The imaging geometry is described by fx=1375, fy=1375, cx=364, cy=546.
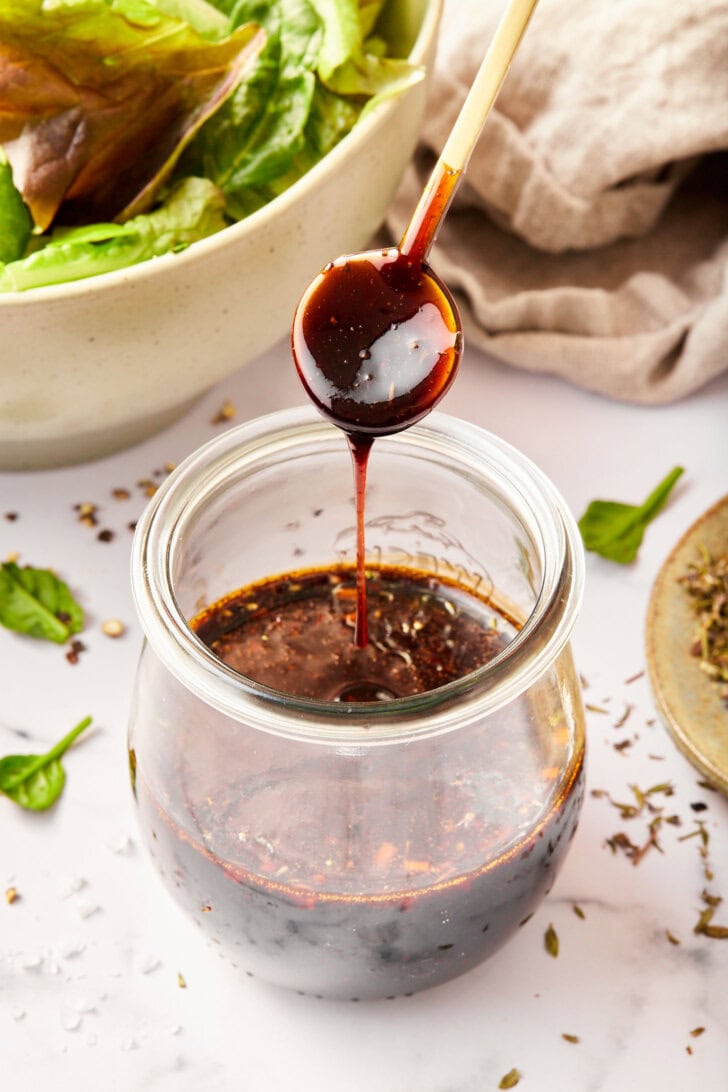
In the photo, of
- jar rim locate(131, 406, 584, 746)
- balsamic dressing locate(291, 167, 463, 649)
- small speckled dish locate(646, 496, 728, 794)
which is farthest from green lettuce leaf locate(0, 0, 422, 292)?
small speckled dish locate(646, 496, 728, 794)

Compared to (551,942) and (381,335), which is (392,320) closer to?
(381,335)

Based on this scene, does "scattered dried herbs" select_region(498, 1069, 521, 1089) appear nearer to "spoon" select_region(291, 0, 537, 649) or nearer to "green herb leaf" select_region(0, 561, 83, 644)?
"spoon" select_region(291, 0, 537, 649)

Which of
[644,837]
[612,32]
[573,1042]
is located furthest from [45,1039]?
[612,32]

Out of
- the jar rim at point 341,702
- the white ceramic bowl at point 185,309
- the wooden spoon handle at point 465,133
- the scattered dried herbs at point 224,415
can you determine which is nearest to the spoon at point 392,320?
the wooden spoon handle at point 465,133

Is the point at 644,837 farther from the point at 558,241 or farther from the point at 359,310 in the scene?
the point at 558,241

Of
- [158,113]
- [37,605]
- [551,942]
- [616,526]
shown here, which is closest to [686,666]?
[616,526]
